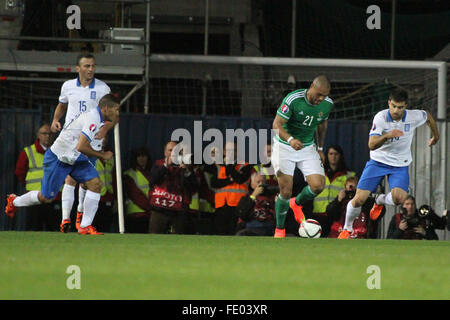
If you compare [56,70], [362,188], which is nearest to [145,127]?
[56,70]

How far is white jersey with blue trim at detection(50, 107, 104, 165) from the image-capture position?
10992mm

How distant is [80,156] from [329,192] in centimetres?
464

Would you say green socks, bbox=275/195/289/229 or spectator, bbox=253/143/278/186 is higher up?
spectator, bbox=253/143/278/186

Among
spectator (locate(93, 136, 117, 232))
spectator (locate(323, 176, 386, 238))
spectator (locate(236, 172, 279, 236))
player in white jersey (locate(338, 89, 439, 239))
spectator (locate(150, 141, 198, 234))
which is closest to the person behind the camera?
player in white jersey (locate(338, 89, 439, 239))

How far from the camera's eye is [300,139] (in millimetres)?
12148

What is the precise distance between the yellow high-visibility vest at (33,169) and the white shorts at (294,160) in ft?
13.0

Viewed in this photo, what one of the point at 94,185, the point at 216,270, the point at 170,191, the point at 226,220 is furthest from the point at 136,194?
the point at 216,270

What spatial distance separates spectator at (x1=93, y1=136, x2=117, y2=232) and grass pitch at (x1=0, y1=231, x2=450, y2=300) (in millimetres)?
4009

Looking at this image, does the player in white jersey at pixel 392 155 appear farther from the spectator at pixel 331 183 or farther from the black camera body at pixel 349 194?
the spectator at pixel 331 183

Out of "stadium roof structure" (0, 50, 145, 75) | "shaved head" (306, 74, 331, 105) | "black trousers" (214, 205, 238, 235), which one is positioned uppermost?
"stadium roof structure" (0, 50, 145, 75)

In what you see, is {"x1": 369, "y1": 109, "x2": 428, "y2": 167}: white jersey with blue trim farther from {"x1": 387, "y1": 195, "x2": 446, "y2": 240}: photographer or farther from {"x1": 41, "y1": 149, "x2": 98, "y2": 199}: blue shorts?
{"x1": 41, "y1": 149, "x2": 98, "y2": 199}: blue shorts

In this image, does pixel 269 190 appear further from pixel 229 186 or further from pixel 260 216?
pixel 229 186

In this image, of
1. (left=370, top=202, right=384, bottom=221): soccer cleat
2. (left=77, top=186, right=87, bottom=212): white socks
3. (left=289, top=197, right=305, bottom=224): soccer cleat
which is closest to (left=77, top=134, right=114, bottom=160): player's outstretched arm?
(left=77, top=186, right=87, bottom=212): white socks

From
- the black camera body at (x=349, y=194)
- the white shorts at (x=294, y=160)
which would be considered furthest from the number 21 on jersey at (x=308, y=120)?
the black camera body at (x=349, y=194)
